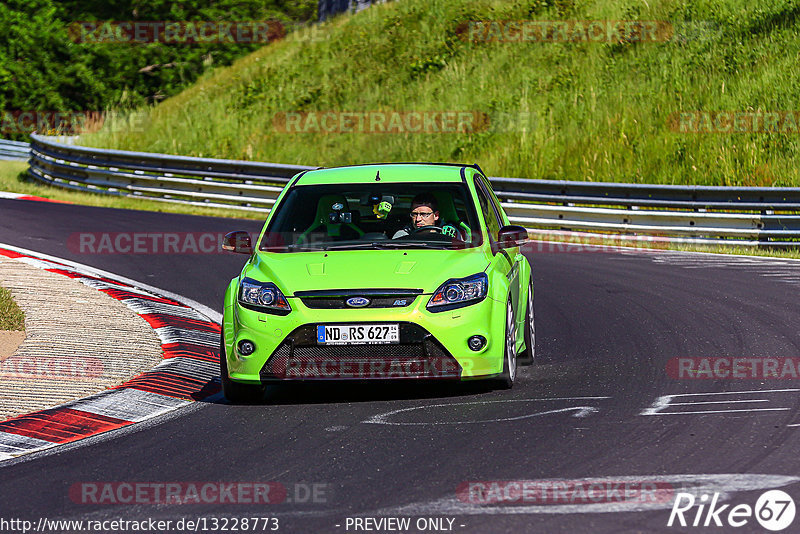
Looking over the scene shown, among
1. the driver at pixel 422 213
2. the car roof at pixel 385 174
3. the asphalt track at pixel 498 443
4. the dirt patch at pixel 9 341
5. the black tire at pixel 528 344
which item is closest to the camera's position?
the asphalt track at pixel 498 443

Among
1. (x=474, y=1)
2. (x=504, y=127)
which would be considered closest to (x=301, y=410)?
(x=504, y=127)

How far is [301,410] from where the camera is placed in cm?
816

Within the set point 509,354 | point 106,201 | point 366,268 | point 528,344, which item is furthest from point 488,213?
point 106,201

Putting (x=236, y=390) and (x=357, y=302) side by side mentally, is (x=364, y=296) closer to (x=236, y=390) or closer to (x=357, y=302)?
(x=357, y=302)

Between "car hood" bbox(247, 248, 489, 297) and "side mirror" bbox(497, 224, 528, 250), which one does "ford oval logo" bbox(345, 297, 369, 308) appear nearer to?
"car hood" bbox(247, 248, 489, 297)

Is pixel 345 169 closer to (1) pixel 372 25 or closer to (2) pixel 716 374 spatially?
(2) pixel 716 374

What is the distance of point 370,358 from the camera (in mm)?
7941

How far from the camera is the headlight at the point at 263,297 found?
818cm

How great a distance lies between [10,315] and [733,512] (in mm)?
7871

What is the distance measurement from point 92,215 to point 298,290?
1459 centimetres

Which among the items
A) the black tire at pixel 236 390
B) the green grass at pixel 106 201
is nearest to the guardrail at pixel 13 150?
the green grass at pixel 106 201

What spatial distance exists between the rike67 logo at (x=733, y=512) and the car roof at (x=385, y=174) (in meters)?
4.44

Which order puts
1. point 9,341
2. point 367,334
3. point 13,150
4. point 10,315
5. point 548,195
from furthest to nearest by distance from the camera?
point 13,150 < point 548,195 < point 10,315 < point 9,341 < point 367,334

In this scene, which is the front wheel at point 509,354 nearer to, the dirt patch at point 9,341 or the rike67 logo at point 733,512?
the rike67 logo at point 733,512
